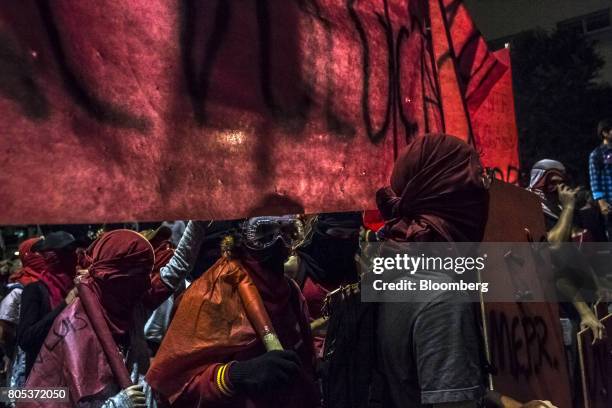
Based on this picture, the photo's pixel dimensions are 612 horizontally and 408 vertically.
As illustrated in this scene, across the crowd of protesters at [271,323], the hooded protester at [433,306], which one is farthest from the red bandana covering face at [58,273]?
the hooded protester at [433,306]

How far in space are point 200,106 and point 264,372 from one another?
107 cm

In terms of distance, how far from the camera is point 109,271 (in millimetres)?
3148

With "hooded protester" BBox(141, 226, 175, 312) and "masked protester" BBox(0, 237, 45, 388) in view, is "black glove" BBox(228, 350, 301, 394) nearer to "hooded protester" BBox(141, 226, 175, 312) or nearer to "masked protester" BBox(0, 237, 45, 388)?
"hooded protester" BBox(141, 226, 175, 312)

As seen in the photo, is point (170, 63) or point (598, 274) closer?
point (170, 63)

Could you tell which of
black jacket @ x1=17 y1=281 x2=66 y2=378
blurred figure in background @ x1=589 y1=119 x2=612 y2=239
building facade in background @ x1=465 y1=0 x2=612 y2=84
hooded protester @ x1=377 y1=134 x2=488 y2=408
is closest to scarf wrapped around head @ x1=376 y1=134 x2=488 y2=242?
hooded protester @ x1=377 y1=134 x2=488 y2=408

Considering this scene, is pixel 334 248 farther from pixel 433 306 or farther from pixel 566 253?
pixel 566 253

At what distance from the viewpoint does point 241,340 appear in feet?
9.17

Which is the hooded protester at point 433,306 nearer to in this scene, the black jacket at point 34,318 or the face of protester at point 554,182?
the black jacket at point 34,318

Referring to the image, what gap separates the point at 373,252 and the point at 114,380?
1.21m

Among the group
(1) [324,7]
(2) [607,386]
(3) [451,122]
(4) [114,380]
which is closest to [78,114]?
(1) [324,7]

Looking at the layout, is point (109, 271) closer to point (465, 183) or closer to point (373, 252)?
point (373, 252)

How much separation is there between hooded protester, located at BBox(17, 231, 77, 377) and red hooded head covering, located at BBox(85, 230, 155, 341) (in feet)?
1.54

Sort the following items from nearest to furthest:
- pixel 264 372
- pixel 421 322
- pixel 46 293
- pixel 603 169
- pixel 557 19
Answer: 1. pixel 421 322
2. pixel 264 372
3. pixel 46 293
4. pixel 603 169
5. pixel 557 19

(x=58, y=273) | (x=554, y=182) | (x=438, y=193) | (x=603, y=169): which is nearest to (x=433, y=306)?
(x=438, y=193)
